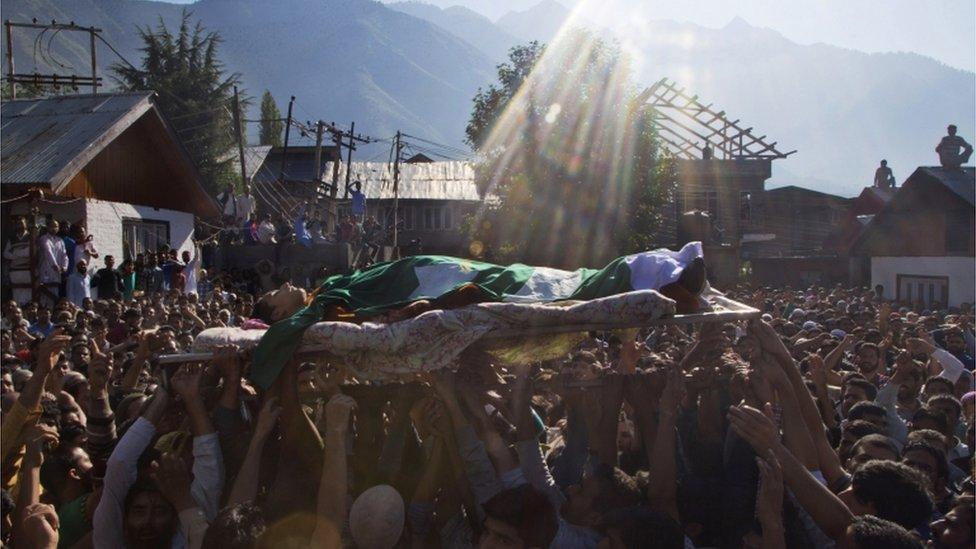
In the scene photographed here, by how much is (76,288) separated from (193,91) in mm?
28660

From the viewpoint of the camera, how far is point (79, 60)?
19438cm

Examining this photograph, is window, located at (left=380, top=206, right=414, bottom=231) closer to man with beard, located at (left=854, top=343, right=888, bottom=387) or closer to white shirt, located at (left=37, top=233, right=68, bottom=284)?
white shirt, located at (left=37, top=233, right=68, bottom=284)

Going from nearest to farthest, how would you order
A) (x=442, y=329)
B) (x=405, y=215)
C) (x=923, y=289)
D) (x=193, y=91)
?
(x=442, y=329) → (x=923, y=289) → (x=193, y=91) → (x=405, y=215)

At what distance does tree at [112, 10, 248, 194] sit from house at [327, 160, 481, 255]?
25.2 feet

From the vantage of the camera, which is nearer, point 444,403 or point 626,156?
point 444,403

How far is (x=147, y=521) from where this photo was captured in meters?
3.77

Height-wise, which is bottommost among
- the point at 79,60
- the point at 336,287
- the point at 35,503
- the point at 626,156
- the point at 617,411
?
the point at 35,503

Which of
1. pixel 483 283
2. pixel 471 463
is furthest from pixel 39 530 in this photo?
pixel 483 283

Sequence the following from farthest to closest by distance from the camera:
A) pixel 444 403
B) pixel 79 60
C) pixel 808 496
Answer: pixel 79 60
pixel 444 403
pixel 808 496

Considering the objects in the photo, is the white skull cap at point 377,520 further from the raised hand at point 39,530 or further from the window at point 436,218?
the window at point 436,218

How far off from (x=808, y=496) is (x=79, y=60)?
22135 centimetres

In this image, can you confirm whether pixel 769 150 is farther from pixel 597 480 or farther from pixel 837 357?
pixel 597 480

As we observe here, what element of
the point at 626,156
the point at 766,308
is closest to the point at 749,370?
the point at 766,308

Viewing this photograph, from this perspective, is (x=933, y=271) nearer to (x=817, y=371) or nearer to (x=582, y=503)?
(x=817, y=371)
